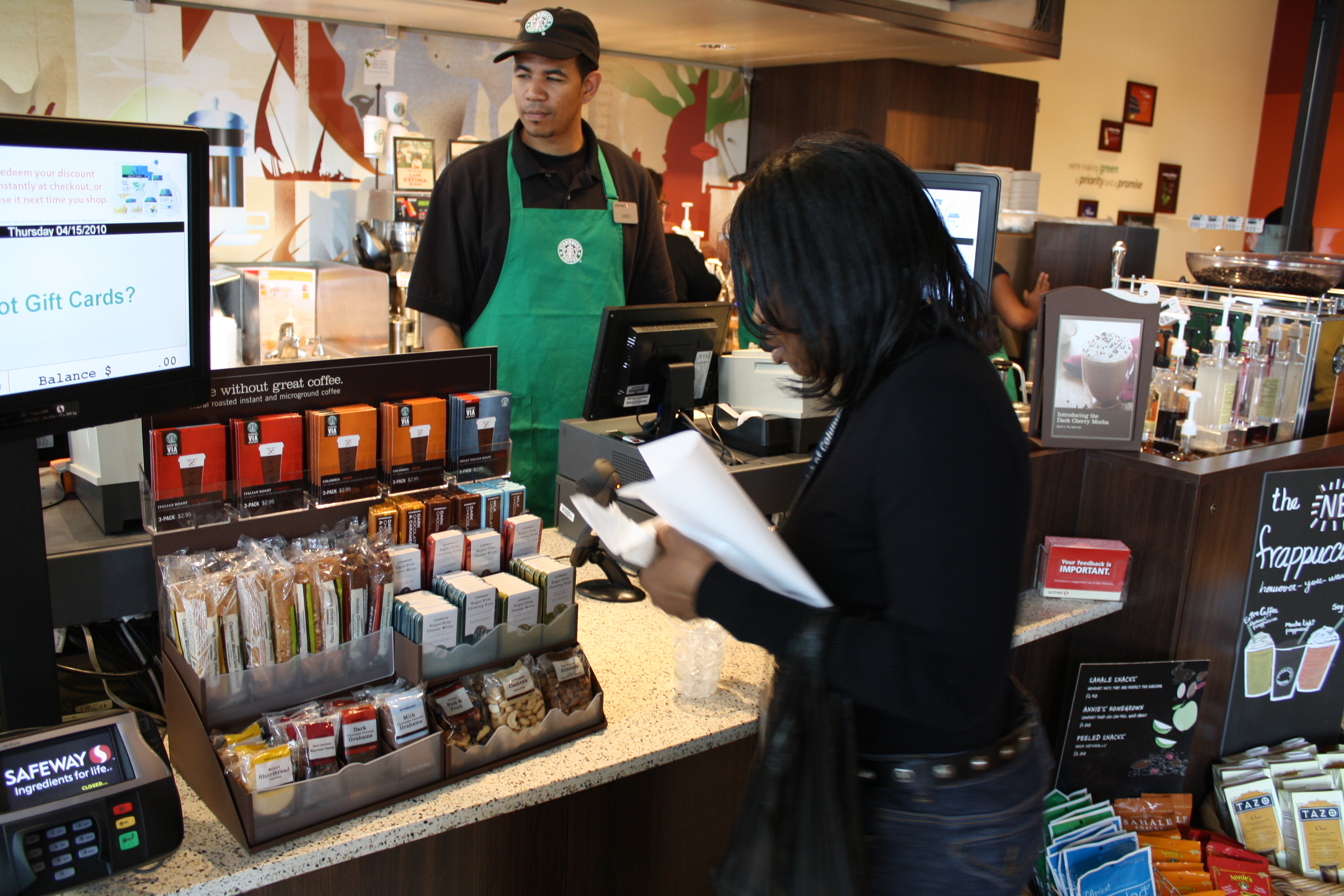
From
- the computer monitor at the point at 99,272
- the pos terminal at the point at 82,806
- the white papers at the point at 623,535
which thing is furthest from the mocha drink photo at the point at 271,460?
the white papers at the point at 623,535

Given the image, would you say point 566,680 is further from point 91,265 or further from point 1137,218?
point 1137,218

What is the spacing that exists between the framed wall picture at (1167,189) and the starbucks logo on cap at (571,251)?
19.0 ft

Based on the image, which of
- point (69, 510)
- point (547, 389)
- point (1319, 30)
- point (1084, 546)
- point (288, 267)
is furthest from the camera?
point (1319, 30)

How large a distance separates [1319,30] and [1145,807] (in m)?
4.37

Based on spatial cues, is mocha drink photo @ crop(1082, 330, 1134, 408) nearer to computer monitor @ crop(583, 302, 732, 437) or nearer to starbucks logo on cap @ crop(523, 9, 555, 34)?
computer monitor @ crop(583, 302, 732, 437)

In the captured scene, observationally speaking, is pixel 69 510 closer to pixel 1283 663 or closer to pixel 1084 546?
pixel 1084 546

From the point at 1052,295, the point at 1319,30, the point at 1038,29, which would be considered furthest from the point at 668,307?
the point at 1319,30

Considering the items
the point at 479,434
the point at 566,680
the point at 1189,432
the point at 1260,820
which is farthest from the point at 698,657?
the point at 1260,820

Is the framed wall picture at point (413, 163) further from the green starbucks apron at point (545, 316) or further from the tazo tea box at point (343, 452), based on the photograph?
the tazo tea box at point (343, 452)

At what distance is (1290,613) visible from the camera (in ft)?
8.42

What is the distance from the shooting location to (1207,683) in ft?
Answer: 8.11

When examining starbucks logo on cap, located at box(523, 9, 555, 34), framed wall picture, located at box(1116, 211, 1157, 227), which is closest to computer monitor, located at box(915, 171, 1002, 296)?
starbucks logo on cap, located at box(523, 9, 555, 34)

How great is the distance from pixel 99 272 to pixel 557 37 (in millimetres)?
1829

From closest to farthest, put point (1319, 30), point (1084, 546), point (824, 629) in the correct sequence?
1. point (824, 629)
2. point (1084, 546)
3. point (1319, 30)
